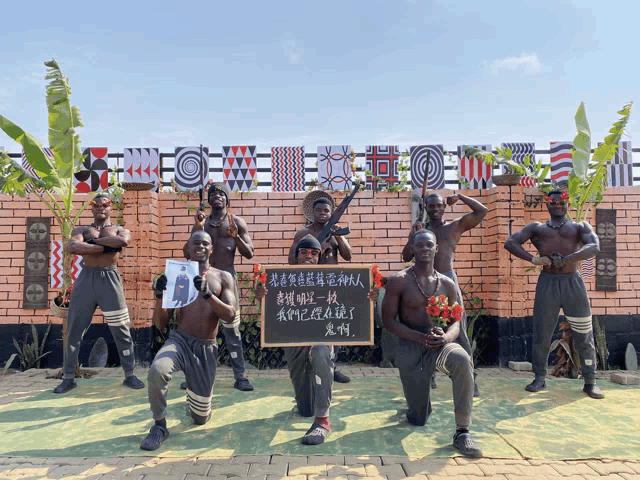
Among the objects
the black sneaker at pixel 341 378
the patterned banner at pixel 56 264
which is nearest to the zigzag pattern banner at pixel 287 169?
the black sneaker at pixel 341 378

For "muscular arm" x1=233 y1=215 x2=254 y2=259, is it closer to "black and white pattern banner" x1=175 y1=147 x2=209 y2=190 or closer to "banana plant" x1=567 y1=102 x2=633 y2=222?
"black and white pattern banner" x1=175 y1=147 x2=209 y2=190

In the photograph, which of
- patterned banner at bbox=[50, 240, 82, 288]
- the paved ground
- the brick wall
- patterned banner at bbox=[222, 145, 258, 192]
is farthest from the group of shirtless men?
patterned banner at bbox=[50, 240, 82, 288]

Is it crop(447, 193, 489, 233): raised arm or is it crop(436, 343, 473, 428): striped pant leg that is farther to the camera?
crop(447, 193, 489, 233): raised arm

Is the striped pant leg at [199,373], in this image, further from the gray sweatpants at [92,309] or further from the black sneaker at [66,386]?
the black sneaker at [66,386]

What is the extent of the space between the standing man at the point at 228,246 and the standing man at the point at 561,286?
10.3 feet

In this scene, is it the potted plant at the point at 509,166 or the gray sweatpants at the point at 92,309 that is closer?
the gray sweatpants at the point at 92,309

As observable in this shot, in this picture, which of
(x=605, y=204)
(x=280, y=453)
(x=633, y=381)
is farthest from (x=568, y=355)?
(x=280, y=453)

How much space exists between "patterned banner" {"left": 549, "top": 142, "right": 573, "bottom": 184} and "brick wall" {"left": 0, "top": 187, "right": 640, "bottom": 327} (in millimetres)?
664

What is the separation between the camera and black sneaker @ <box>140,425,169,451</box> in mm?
3467

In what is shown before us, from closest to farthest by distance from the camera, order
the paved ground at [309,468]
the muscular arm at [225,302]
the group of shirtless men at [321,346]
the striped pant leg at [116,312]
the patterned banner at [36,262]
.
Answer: the paved ground at [309,468] < the group of shirtless men at [321,346] < the muscular arm at [225,302] < the striped pant leg at [116,312] < the patterned banner at [36,262]

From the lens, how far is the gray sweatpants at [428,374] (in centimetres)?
346

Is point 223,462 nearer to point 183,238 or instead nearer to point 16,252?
point 183,238

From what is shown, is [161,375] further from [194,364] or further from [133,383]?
[133,383]

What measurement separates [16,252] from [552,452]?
23.4ft
